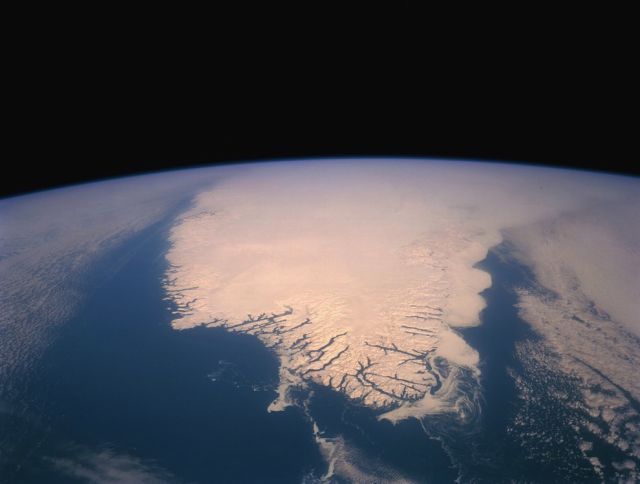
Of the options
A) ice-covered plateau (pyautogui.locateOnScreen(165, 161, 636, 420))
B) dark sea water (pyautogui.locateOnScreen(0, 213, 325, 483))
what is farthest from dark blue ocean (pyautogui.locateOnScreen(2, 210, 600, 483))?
ice-covered plateau (pyautogui.locateOnScreen(165, 161, 636, 420))

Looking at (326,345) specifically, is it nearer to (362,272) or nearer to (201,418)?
(201,418)

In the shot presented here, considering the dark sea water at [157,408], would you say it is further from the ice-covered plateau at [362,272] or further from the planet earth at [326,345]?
the ice-covered plateau at [362,272]

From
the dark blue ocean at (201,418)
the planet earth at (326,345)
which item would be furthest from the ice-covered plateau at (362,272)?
the dark blue ocean at (201,418)

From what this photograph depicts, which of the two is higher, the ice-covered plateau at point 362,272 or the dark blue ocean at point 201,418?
the ice-covered plateau at point 362,272

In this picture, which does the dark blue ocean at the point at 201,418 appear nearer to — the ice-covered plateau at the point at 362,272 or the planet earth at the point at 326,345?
the planet earth at the point at 326,345

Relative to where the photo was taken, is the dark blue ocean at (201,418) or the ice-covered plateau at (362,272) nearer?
the dark blue ocean at (201,418)

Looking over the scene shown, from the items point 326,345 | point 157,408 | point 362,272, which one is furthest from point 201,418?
point 362,272

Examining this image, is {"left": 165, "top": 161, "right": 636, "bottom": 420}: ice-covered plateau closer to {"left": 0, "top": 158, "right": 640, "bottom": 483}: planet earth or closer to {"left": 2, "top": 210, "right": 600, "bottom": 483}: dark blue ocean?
{"left": 0, "top": 158, "right": 640, "bottom": 483}: planet earth

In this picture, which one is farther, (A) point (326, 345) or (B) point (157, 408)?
(A) point (326, 345)
